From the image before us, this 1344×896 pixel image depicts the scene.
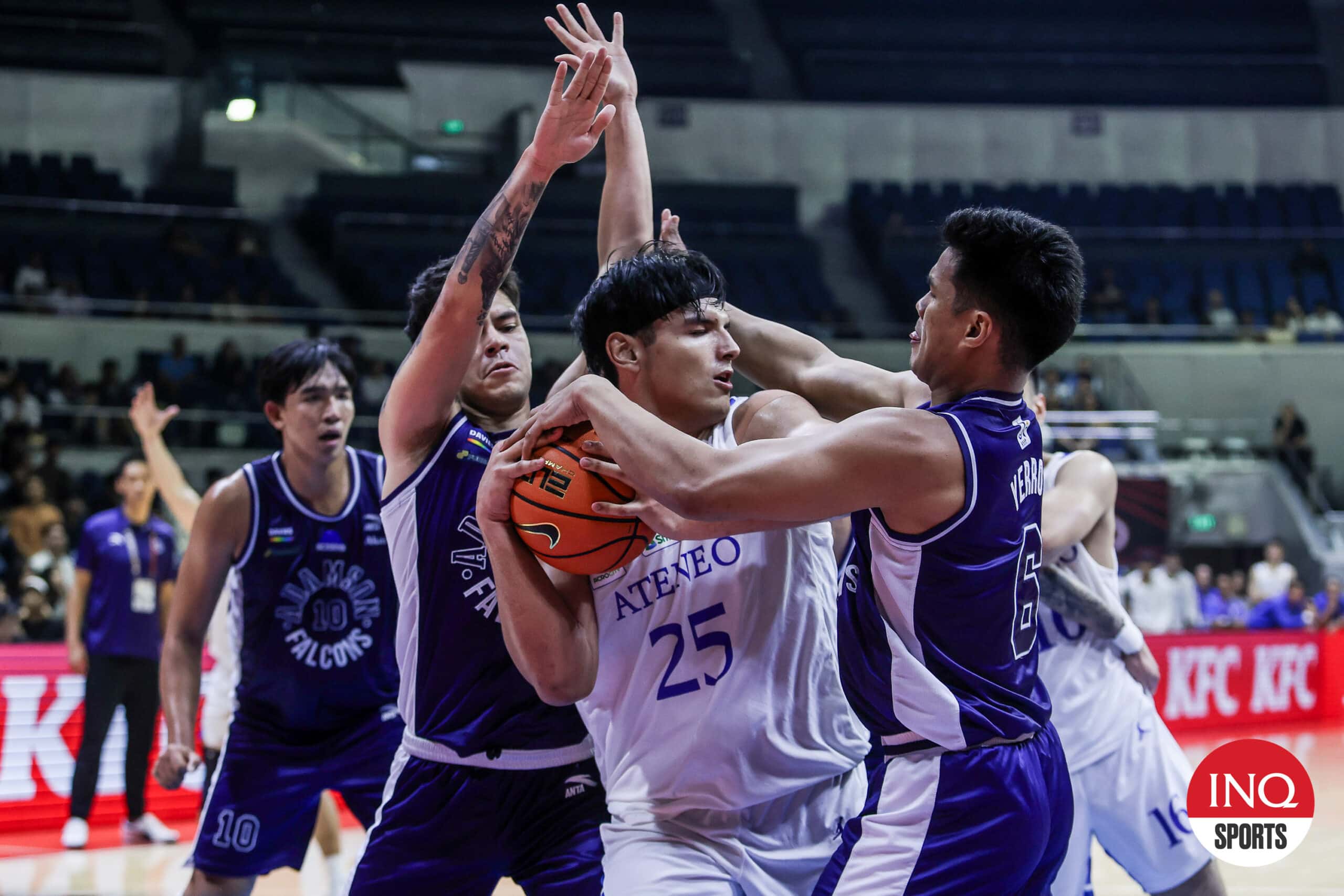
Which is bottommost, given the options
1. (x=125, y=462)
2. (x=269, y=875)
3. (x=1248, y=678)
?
(x=269, y=875)

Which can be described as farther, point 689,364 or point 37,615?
point 37,615

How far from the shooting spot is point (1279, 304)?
750 inches

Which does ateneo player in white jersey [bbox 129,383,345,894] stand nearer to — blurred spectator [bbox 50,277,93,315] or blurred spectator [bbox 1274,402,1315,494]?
blurred spectator [bbox 50,277,93,315]

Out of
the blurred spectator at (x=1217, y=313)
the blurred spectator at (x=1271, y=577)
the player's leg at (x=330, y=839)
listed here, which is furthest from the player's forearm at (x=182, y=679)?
the blurred spectator at (x=1217, y=313)

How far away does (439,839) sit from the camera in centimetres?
300

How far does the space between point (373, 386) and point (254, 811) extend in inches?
441

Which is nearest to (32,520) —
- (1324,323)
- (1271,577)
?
(1271,577)

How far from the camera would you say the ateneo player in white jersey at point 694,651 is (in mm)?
2533

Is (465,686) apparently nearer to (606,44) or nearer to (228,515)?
(228,515)

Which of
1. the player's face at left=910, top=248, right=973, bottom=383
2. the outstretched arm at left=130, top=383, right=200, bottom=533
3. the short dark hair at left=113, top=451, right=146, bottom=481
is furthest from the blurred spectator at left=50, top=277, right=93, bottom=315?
the player's face at left=910, top=248, right=973, bottom=383

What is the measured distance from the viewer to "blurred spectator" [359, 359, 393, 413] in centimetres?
1451

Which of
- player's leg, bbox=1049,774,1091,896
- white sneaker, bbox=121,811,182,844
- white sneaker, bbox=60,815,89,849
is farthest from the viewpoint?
white sneaker, bbox=121,811,182,844

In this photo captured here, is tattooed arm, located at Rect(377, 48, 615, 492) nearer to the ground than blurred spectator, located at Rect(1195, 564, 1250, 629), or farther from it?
farther from it

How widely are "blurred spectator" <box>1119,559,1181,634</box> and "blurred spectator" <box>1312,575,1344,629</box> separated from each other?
194 cm
